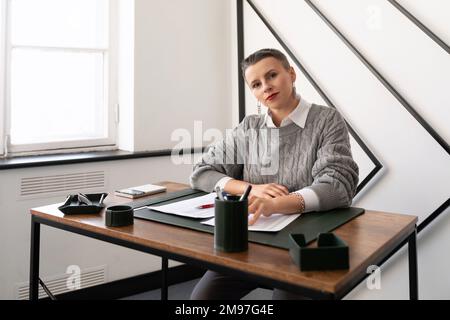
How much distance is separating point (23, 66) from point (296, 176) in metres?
1.78

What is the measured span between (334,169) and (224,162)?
18.1 inches

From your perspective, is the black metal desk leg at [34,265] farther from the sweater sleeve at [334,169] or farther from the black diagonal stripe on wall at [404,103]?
the black diagonal stripe on wall at [404,103]

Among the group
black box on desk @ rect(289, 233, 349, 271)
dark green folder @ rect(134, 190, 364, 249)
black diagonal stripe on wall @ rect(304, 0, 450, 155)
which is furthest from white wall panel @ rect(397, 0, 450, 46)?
black box on desk @ rect(289, 233, 349, 271)

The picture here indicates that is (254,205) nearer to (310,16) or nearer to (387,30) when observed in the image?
(387,30)

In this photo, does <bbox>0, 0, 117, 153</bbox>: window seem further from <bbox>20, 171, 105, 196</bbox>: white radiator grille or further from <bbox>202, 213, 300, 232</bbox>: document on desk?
<bbox>202, 213, 300, 232</bbox>: document on desk

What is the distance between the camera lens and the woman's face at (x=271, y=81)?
162 cm

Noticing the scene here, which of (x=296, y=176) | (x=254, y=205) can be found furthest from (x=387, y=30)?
(x=254, y=205)

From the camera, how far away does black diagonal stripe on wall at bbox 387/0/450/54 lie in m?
2.04

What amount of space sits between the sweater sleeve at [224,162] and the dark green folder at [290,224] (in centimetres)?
30

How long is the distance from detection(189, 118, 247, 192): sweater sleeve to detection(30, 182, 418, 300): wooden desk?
399mm

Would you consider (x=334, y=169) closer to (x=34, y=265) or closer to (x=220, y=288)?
(x=220, y=288)

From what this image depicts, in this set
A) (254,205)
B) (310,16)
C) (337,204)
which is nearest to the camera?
(254,205)

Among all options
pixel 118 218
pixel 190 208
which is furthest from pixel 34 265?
pixel 190 208

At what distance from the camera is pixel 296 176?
5.22 feet
